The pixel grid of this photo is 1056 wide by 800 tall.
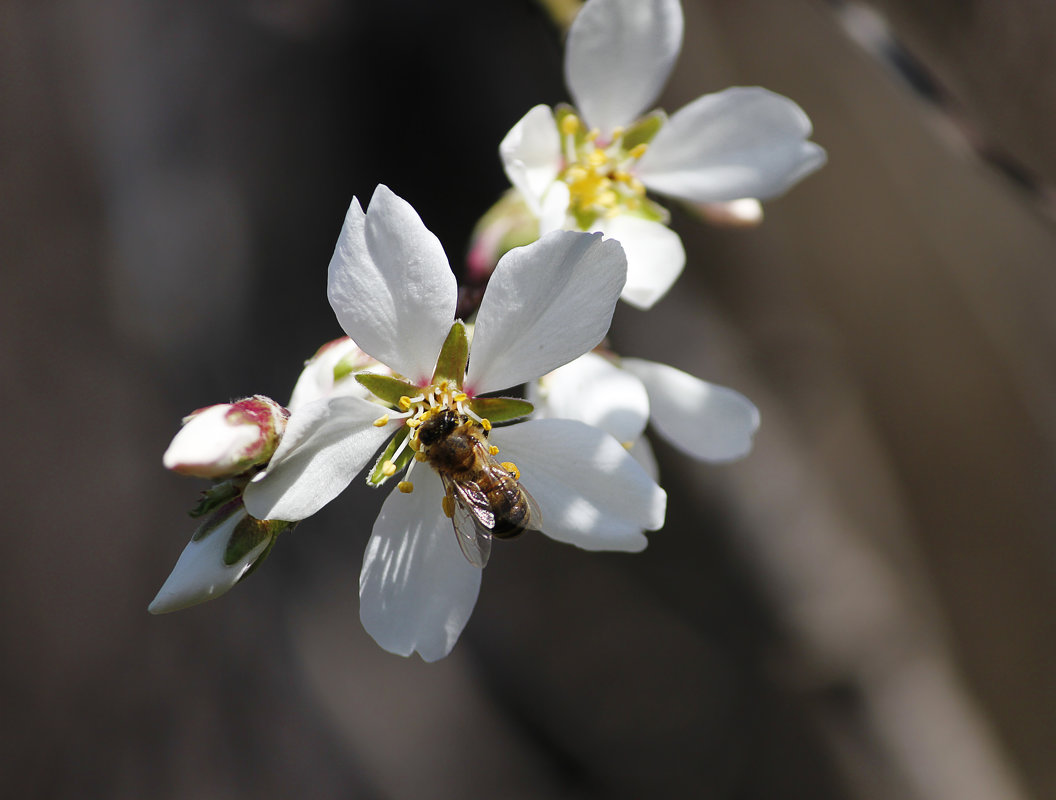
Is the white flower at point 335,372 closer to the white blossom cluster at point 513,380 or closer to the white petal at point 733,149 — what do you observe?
the white blossom cluster at point 513,380

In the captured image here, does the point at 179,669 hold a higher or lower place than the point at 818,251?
lower

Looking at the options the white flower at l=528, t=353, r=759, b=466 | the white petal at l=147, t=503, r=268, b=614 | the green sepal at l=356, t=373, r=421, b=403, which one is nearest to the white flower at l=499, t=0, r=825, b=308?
the white flower at l=528, t=353, r=759, b=466

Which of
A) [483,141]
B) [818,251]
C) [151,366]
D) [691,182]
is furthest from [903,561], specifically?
[151,366]

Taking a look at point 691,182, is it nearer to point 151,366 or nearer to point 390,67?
point 390,67

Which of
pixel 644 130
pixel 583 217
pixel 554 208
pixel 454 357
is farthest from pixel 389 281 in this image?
pixel 644 130

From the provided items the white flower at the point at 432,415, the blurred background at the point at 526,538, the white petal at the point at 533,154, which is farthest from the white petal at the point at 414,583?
the blurred background at the point at 526,538

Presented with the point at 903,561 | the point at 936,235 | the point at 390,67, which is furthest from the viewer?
the point at 903,561

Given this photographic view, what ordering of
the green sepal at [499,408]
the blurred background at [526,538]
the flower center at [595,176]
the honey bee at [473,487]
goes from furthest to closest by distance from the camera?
the blurred background at [526,538]
the flower center at [595,176]
the green sepal at [499,408]
the honey bee at [473,487]
